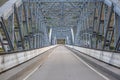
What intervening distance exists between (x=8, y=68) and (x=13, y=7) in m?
14.9

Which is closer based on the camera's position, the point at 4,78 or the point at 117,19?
the point at 4,78

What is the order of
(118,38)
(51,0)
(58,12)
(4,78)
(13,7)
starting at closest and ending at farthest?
1. (4,78)
2. (118,38)
3. (13,7)
4. (51,0)
5. (58,12)

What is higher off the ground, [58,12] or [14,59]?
[58,12]

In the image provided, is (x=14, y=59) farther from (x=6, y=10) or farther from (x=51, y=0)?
(x=51, y=0)

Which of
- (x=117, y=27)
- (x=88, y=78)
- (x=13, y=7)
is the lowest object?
(x=88, y=78)

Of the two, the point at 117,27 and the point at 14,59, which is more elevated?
the point at 117,27

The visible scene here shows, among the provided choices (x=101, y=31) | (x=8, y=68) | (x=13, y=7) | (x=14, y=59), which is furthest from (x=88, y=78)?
(x=101, y=31)

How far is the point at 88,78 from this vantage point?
1397 cm

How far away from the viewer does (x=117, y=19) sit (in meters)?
33.0

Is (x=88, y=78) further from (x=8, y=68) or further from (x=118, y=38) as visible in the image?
(x=118, y=38)

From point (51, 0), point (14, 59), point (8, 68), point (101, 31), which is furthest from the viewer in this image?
point (51, 0)

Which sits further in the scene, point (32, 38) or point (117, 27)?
point (32, 38)

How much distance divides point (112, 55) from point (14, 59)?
20.7 ft

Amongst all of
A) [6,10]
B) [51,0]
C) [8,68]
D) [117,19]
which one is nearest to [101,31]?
[51,0]
